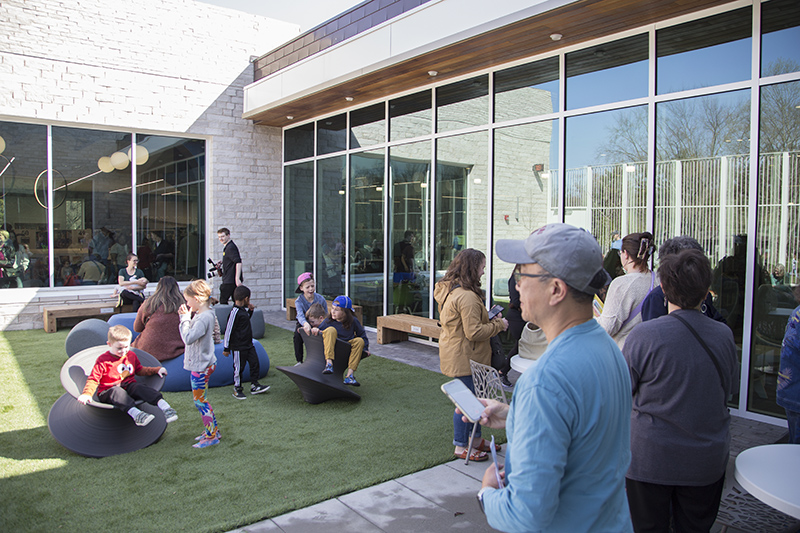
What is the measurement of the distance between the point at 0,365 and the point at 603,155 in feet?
27.2

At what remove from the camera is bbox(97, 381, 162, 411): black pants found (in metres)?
4.48

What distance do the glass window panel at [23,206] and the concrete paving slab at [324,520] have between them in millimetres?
A: 9512

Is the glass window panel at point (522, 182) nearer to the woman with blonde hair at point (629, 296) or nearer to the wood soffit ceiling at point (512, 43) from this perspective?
the wood soffit ceiling at point (512, 43)

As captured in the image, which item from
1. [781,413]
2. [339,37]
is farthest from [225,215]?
[781,413]

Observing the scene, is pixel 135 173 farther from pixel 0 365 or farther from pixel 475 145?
pixel 475 145

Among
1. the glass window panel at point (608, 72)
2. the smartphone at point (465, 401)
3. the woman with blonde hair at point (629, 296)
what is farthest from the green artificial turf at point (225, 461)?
the glass window panel at point (608, 72)

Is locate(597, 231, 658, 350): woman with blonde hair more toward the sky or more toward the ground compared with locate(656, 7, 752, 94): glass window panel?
more toward the ground

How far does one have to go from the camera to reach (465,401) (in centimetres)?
189

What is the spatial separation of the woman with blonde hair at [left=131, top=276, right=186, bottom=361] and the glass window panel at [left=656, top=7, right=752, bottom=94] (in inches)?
235

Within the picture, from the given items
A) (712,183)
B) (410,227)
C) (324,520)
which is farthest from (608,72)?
(324,520)

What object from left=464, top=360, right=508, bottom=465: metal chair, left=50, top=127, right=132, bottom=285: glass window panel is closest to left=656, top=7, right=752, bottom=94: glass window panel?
left=464, top=360, right=508, bottom=465: metal chair

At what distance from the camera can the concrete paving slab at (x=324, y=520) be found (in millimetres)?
3383

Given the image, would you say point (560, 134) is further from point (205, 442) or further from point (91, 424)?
point (91, 424)

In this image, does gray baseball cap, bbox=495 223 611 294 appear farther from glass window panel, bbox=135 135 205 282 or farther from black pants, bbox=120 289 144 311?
glass window panel, bbox=135 135 205 282
